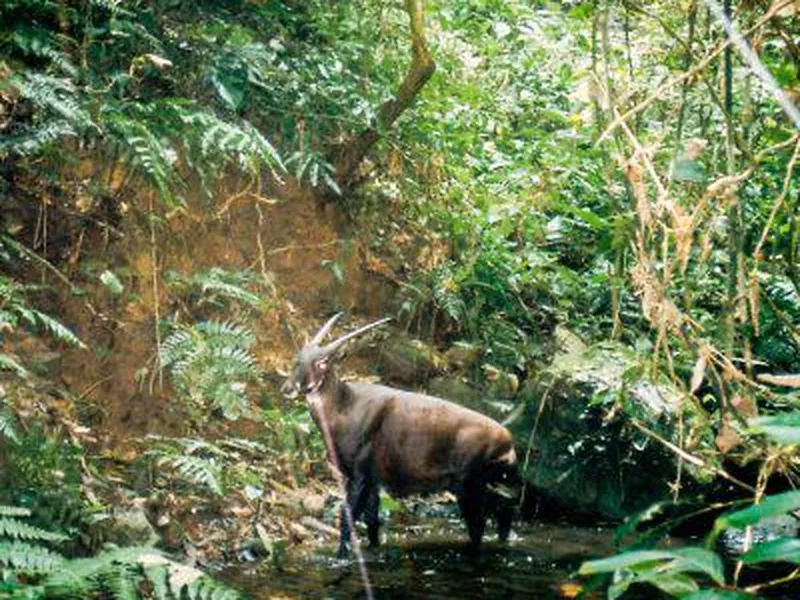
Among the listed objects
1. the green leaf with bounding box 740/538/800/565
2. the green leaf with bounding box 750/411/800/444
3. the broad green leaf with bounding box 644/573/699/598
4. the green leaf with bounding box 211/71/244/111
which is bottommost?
the broad green leaf with bounding box 644/573/699/598

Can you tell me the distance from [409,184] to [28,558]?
5852 millimetres

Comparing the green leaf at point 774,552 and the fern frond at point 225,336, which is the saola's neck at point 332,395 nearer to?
the fern frond at point 225,336

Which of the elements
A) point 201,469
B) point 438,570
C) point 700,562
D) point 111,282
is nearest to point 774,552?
point 700,562

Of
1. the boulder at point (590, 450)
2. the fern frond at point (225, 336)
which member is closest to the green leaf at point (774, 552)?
the fern frond at point (225, 336)

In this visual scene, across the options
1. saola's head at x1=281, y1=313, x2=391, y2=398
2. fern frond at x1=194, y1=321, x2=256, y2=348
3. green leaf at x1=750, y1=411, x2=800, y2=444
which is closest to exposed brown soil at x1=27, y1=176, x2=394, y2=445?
fern frond at x1=194, y1=321, x2=256, y2=348

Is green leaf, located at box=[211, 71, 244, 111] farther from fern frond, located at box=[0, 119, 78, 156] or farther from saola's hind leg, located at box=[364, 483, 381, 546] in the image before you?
saola's hind leg, located at box=[364, 483, 381, 546]

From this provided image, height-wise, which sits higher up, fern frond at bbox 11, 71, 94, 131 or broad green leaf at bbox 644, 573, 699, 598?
fern frond at bbox 11, 71, 94, 131

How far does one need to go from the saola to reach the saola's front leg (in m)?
0.02

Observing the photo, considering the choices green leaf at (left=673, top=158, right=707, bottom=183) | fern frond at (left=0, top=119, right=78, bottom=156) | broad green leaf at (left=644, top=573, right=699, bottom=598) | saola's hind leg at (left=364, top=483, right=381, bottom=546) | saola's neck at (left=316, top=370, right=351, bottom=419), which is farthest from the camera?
saola's neck at (left=316, top=370, right=351, bottom=419)

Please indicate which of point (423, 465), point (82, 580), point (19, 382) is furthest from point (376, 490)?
point (82, 580)

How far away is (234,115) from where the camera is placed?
22.5ft

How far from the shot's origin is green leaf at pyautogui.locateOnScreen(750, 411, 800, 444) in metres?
→ 1.71

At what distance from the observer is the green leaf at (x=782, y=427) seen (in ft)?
5.62

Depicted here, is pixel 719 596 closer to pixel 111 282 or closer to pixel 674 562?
pixel 674 562
